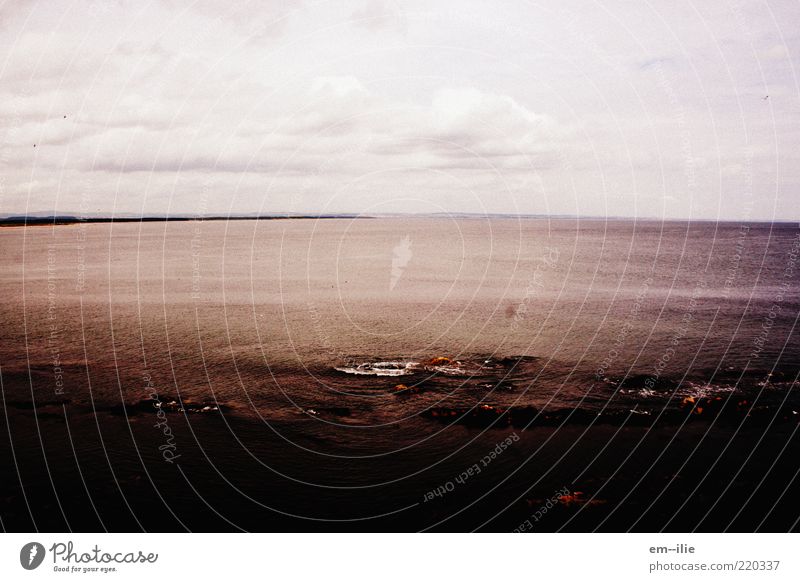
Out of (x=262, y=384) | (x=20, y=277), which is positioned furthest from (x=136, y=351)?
(x=20, y=277)
